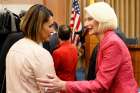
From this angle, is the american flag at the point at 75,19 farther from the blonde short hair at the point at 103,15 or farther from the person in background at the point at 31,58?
the person in background at the point at 31,58

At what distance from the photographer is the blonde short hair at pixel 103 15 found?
2789 mm

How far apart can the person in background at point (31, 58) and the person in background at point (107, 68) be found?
0.14 meters

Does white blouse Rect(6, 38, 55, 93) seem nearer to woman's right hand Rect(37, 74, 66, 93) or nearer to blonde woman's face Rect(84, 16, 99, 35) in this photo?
woman's right hand Rect(37, 74, 66, 93)

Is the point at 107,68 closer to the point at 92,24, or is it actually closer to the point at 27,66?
the point at 92,24

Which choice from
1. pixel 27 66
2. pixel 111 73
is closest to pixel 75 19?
pixel 111 73

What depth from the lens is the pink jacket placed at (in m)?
2.68

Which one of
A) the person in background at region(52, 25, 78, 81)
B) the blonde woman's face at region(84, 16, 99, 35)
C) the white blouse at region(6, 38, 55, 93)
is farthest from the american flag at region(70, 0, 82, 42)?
the white blouse at region(6, 38, 55, 93)

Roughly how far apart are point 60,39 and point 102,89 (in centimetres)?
263

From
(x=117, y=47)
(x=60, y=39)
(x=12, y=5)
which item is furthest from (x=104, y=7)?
(x=12, y=5)

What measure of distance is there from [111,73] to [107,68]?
5 centimetres

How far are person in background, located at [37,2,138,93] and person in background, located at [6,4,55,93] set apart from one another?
5.4 inches

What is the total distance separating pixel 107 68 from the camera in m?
2.68

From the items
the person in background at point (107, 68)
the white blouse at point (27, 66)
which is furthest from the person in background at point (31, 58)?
the person in background at point (107, 68)

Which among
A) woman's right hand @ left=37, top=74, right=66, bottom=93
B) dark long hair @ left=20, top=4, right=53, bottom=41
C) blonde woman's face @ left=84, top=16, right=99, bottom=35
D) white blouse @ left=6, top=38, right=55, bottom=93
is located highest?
dark long hair @ left=20, top=4, right=53, bottom=41
